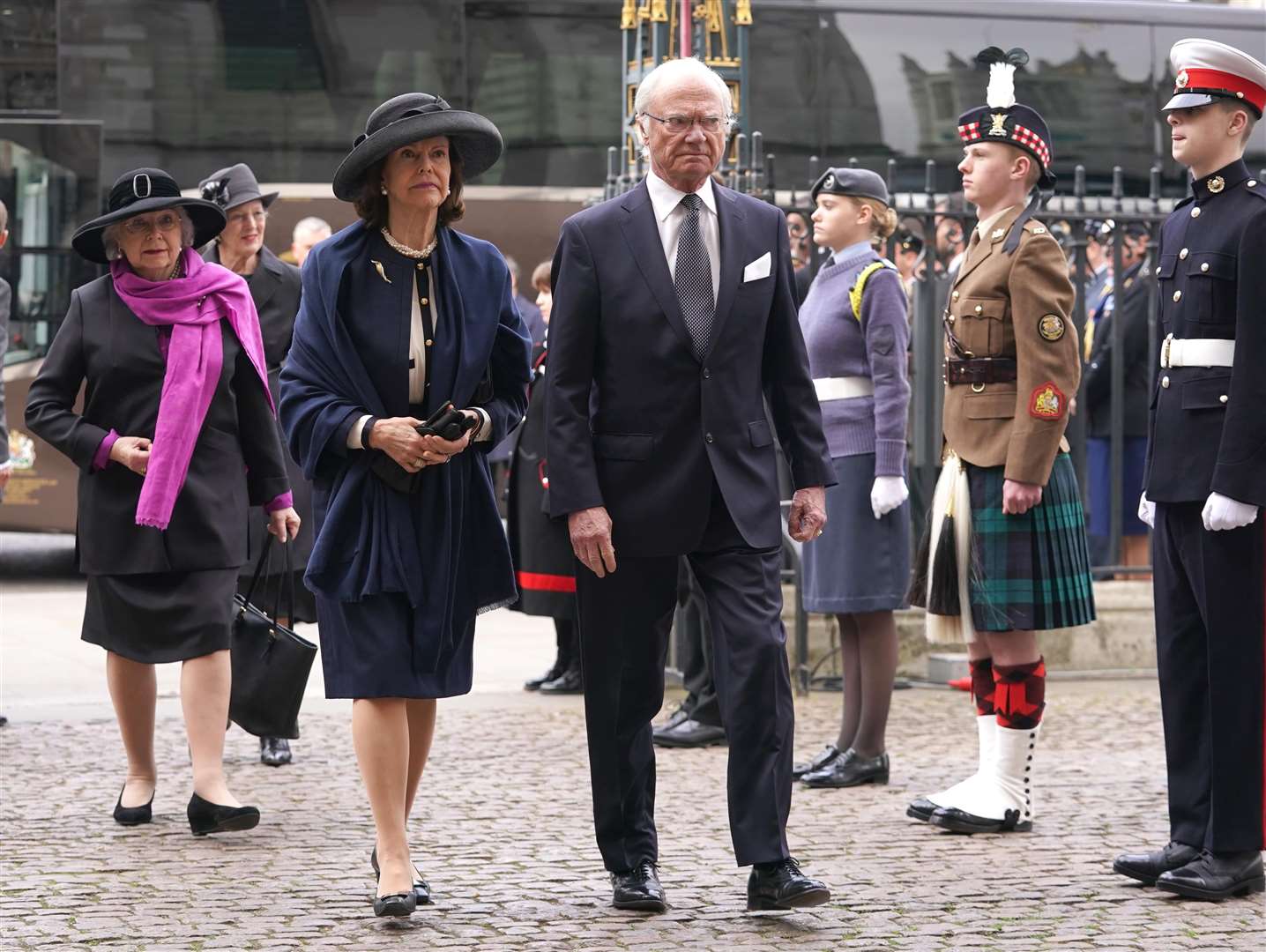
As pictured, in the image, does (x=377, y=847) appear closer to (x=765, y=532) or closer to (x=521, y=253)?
(x=765, y=532)

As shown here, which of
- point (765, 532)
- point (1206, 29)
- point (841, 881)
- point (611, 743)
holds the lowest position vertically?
point (841, 881)

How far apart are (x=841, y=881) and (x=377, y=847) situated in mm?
1158

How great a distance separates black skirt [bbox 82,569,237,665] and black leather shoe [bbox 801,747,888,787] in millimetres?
1888

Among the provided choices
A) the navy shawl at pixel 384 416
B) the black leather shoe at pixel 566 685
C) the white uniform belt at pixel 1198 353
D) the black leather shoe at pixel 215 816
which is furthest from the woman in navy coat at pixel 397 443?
the black leather shoe at pixel 566 685

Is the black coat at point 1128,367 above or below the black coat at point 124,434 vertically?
above

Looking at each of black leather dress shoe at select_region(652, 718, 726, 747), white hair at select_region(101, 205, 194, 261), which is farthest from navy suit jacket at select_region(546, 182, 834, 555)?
black leather dress shoe at select_region(652, 718, 726, 747)

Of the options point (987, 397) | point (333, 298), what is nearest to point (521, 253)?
point (987, 397)

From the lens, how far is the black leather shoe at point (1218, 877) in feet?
16.9

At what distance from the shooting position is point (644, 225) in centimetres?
507

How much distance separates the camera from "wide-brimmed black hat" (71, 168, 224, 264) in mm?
6078

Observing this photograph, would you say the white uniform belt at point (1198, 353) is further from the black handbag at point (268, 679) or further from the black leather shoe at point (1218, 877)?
the black handbag at point (268, 679)

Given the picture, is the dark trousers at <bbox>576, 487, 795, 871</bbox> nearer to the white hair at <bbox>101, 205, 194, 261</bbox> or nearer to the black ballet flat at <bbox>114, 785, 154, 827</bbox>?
the black ballet flat at <bbox>114, 785, 154, 827</bbox>

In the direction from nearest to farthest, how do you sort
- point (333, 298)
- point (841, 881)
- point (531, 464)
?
point (333, 298)
point (841, 881)
point (531, 464)

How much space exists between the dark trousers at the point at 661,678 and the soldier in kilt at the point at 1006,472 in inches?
41.5
